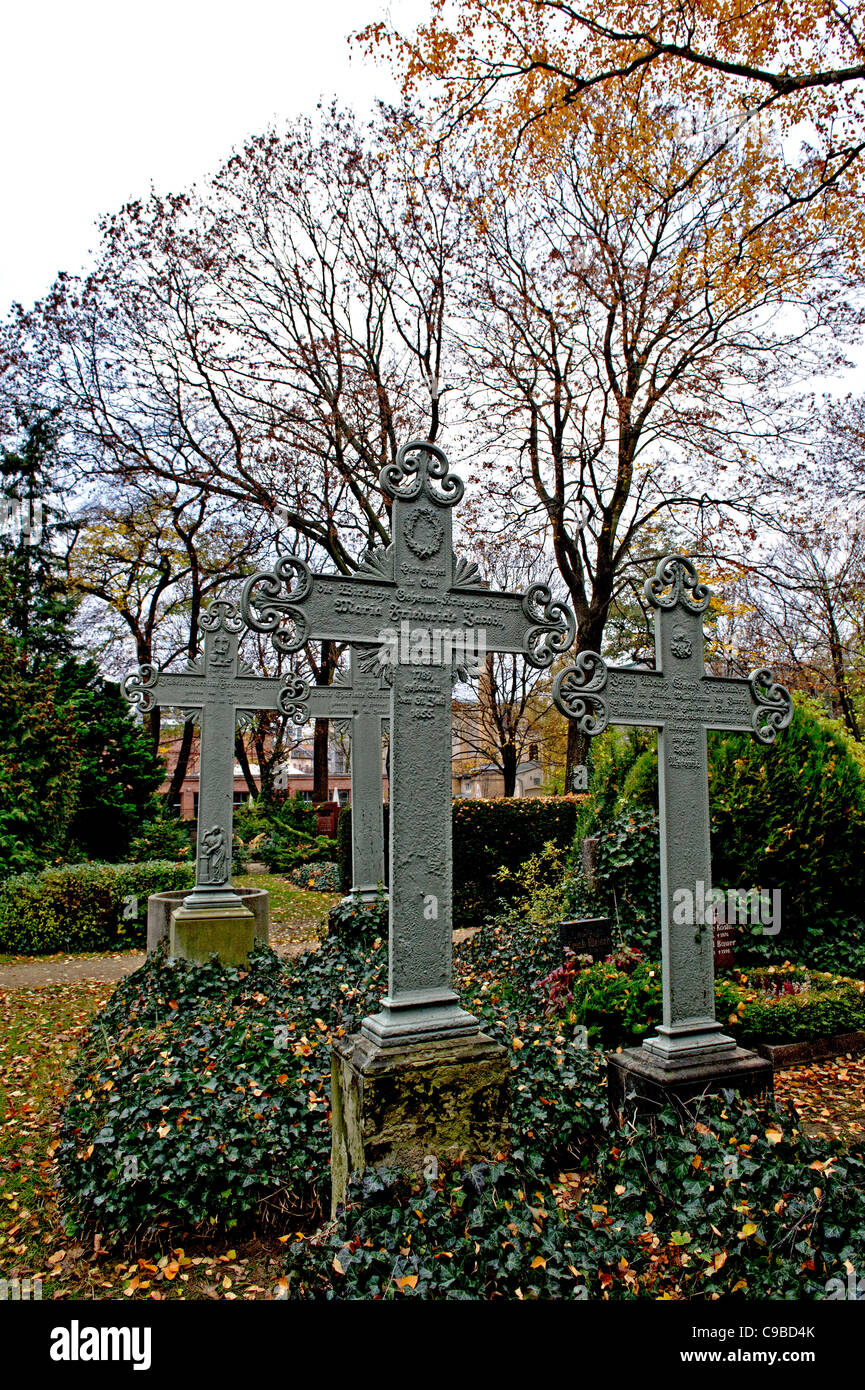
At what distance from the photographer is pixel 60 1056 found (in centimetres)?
631

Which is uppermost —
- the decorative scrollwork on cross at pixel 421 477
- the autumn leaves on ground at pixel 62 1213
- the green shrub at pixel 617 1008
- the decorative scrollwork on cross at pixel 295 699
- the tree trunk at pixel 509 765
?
the decorative scrollwork on cross at pixel 421 477

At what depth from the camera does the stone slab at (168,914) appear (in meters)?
8.15

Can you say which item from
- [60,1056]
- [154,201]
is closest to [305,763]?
[154,201]

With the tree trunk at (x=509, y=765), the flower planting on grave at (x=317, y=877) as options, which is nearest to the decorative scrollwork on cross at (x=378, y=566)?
the flower planting on grave at (x=317, y=877)

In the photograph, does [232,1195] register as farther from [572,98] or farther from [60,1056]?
[572,98]

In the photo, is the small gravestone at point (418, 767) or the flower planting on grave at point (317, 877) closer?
the small gravestone at point (418, 767)

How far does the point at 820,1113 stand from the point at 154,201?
681 inches

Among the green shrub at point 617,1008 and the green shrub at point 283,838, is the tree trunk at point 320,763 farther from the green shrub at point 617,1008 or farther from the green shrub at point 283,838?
the green shrub at point 617,1008

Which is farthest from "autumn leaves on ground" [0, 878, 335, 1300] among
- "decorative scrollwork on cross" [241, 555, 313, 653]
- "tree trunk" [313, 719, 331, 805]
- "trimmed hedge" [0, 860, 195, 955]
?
"tree trunk" [313, 719, 331, 805]

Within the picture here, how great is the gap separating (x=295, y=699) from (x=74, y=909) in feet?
19.3

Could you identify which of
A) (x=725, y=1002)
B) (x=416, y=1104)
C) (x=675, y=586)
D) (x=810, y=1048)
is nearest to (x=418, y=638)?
(x=675, y=586)

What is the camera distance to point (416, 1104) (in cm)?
343

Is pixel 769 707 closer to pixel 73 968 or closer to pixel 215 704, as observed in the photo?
pixel 215 704

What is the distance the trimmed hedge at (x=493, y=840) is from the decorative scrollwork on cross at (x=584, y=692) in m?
7.77
